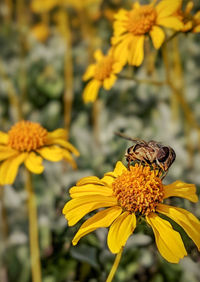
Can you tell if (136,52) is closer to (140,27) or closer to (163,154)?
(140,27)

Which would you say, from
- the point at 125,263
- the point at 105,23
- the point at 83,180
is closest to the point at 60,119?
the point at 105,23

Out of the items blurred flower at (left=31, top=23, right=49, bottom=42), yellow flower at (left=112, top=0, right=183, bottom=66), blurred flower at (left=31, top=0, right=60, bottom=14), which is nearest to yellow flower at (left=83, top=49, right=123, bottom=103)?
yellow flower at (left=112, top=0, right=183, bottom=66)

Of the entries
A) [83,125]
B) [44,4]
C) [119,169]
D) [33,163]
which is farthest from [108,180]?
[44,4]

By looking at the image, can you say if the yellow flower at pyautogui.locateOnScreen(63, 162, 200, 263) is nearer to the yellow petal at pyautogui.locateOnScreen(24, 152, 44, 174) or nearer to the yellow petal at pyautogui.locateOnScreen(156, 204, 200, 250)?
the yellow petal at pyautogui.locateOnScreen(156, 204, 200, 250)

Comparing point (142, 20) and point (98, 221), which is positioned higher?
point (142, 20)

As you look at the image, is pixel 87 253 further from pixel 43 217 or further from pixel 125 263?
pixel 43 217

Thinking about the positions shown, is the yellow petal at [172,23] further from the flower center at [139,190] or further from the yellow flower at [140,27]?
the flower center at [139,190]

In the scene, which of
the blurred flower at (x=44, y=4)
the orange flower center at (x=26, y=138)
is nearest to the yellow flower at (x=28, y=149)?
the orange flower center at (x=26, y=138)

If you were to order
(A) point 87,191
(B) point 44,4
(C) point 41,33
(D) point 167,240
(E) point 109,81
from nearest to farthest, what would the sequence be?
(D) point 167,240
(A) point 87,191
(E) point 109,81
(B) point 44,4
(C) point 41,33
